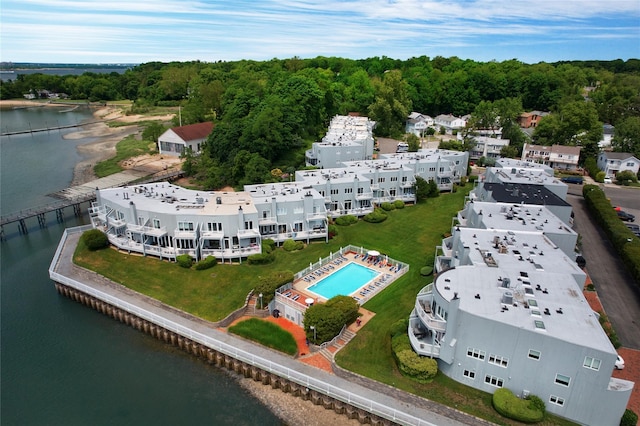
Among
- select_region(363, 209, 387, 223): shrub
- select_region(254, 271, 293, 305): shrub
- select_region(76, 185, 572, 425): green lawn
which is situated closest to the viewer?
select_region(76, 185, 572, 425): green lawn

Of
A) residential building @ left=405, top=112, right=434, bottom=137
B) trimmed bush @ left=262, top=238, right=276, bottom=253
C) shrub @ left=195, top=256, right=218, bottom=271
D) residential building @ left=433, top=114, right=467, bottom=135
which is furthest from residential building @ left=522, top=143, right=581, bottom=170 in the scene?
shrub @ left=195, top=256, right=218, bottom=271

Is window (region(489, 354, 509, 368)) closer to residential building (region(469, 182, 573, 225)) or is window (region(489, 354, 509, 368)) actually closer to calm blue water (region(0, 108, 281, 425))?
calm blue water (region(0, 108, 281, 425))

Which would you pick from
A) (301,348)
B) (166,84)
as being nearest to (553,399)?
(301,348)

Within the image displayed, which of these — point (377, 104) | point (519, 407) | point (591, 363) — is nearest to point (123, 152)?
point (377, 104)

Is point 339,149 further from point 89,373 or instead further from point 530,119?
point 530,119

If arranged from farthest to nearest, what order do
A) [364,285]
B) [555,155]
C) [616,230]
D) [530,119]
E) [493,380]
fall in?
[530,119], [555,155], [616,230], [364,285], [493,380]

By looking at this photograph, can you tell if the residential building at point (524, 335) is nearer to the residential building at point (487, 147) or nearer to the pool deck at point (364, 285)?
the pool deck at point (364, 285)
